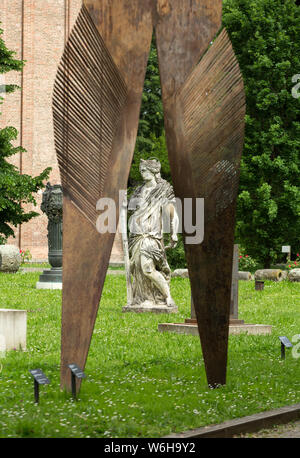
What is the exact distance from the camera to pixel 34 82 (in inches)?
1271

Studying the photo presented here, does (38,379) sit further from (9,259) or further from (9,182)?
(9,259)

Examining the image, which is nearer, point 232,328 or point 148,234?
point 232,328

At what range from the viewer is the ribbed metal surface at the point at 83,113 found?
627cm

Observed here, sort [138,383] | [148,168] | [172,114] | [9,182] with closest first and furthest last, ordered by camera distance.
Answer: [172,114], [138,383], [148,168], [9,182]

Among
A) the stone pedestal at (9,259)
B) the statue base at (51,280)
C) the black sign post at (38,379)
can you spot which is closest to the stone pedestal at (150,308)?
the statue base at (51,280)

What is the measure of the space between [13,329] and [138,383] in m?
2.54

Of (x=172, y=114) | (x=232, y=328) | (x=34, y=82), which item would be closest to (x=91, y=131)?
(x=172, y=114)

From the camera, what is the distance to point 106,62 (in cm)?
637

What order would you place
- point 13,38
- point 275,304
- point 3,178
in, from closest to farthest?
point 275,304 → point 3,178 → point 13,38

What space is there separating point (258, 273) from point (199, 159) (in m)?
16.6

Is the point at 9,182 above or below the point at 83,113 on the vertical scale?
above

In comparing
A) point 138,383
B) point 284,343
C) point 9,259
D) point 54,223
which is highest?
point 54,223
